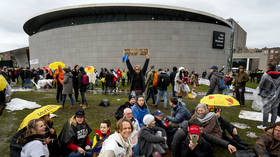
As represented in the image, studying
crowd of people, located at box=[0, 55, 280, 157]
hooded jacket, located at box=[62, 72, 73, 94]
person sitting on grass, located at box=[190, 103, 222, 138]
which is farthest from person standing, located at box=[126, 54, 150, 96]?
hooded jacket, located at box=[62, 72, 73, 94]

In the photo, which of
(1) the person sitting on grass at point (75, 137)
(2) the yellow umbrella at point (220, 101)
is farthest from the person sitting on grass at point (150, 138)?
(2) the yellow umbrella at point (220, 101)

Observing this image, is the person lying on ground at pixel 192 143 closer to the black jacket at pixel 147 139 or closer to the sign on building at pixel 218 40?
the black jacket at pixel 147 139

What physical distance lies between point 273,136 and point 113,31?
2410cm

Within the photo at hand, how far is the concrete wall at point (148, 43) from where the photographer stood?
2331cm

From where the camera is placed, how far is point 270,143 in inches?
102

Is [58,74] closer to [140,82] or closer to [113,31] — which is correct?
[140,82]

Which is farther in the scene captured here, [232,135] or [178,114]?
[178,114]

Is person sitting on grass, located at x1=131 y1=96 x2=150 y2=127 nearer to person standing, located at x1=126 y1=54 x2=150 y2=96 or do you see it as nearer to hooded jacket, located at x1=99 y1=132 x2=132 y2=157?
person standing, located at x1=126 y1=54 x2=150 y2=96

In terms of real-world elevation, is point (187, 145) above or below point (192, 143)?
below

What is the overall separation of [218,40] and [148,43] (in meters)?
12.5

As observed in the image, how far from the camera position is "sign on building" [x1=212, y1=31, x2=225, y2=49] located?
24862 mm

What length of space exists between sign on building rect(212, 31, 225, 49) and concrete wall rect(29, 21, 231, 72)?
663mm

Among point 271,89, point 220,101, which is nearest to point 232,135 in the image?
point 220,101

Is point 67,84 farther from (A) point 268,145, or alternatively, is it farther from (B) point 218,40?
(B) point 218,40
